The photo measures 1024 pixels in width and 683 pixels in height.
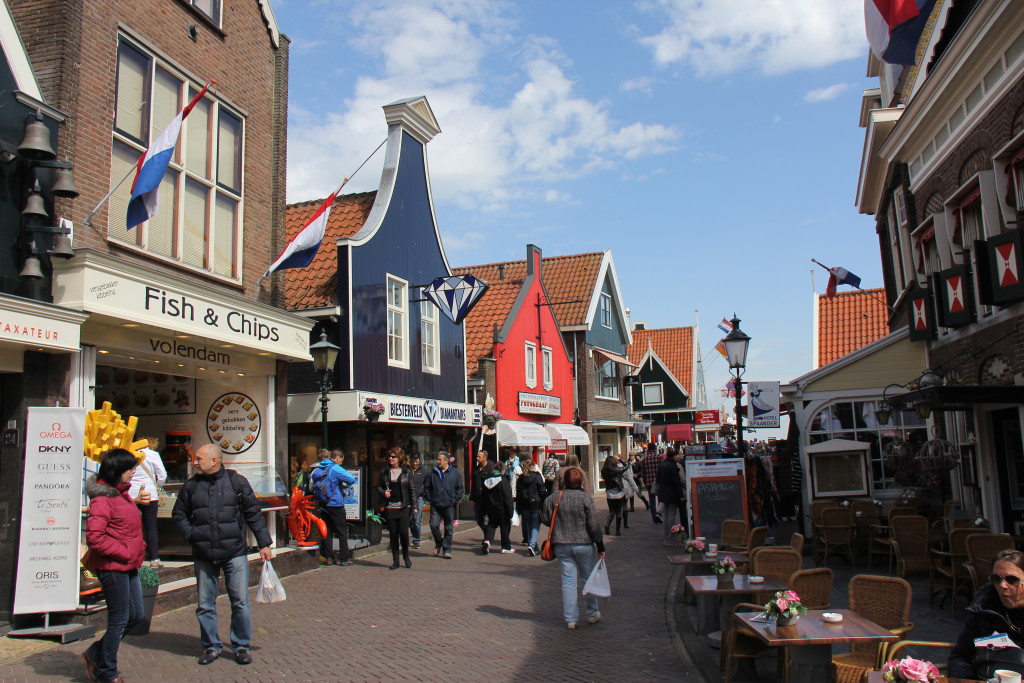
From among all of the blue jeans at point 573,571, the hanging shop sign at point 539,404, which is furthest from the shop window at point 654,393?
the blue jeans at point 573,571

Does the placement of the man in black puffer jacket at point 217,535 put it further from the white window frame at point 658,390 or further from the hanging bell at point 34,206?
the white window frame at point 658,390

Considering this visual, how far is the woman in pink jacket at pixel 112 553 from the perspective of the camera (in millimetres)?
5855

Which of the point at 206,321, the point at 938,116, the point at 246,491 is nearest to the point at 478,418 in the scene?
the point at 206,321

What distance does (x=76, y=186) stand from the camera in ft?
28.5

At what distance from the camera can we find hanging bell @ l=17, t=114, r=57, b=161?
781cm

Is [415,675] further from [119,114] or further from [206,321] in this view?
[119,114]

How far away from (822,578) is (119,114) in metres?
9.06

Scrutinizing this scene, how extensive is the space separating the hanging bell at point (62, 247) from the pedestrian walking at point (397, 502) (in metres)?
5.52

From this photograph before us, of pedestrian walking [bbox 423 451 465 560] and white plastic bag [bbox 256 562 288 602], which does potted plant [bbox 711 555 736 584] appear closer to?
white plastic bag [bbox 256 562 288 602]

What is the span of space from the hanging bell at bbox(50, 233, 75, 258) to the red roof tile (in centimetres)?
1467

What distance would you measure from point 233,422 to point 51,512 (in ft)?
15.0

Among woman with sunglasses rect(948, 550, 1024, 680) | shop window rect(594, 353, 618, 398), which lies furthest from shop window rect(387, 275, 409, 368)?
shop window rect(594, 353, 618, 398)

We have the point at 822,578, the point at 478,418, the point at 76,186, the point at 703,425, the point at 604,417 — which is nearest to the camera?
Answer: the point at 822,578

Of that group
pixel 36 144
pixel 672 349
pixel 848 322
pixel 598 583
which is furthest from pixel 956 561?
pixel 672 349
